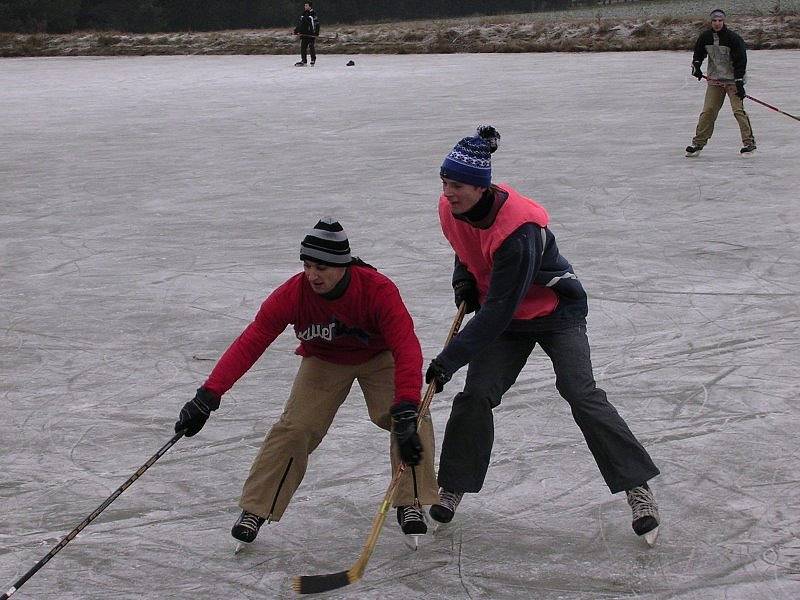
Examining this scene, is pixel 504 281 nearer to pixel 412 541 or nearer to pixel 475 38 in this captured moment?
pixel 412 541

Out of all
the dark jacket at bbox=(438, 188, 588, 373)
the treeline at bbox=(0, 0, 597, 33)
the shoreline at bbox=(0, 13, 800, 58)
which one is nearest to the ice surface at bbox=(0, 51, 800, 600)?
the dark jacket at bbox=(438, 188, 588, 373)

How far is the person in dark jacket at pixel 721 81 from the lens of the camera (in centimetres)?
1142

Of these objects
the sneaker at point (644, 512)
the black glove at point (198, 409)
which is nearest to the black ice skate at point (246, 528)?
the black glove at point (198, 409)

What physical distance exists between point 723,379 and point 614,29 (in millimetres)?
22914

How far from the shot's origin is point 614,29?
2712cm

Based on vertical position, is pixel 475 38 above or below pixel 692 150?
above

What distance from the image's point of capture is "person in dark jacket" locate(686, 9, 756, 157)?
37.5ft

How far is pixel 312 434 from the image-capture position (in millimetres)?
3996

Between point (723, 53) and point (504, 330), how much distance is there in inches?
333

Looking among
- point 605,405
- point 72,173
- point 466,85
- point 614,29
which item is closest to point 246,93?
point 466,85

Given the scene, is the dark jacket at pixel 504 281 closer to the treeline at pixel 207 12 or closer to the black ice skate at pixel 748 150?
the black ice skate at pixel 748 150

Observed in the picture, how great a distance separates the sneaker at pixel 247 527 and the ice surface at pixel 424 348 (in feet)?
0.25

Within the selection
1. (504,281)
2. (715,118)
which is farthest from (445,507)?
(715,118)

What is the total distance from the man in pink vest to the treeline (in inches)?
1746
